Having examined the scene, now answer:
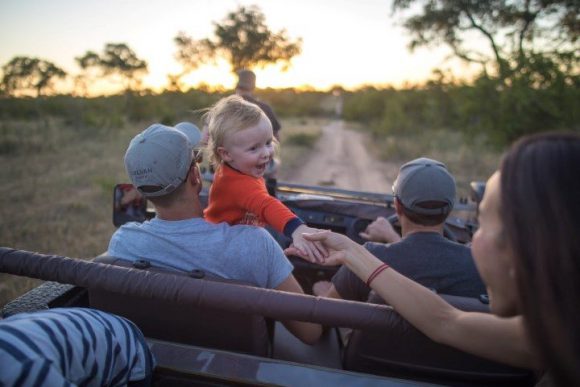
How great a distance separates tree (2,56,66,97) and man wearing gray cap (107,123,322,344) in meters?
32.5

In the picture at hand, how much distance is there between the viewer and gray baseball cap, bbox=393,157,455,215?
5.48ft

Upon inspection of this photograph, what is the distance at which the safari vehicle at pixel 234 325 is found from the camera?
3.52 feet

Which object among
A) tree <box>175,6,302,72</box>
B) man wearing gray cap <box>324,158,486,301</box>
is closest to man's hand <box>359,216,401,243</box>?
man wearing gray cap <box>324,158,486,301</box>

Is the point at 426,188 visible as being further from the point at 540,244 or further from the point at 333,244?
the point at 540,244

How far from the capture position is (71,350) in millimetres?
903

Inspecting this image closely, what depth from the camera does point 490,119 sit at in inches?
414

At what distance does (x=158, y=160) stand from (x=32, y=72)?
34.4 metres

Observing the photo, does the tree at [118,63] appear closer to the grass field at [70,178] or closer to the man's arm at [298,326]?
the grass field at [70,178]

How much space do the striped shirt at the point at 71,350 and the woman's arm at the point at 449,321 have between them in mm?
672

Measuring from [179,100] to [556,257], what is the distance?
27038mm


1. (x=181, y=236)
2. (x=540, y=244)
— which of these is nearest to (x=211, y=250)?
(x=181, y=236)

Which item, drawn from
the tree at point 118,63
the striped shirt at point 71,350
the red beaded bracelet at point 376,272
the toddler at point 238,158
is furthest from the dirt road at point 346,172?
the tree at point 118,63

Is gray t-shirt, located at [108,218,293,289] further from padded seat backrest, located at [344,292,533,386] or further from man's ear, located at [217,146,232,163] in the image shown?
man's ear, located at [217,146,232,163]

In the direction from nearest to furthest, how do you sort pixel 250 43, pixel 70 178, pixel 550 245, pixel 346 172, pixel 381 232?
pixel 550 245, pixel 381 232, pixel 70 178, pixel 346 172, pixel 250 43
